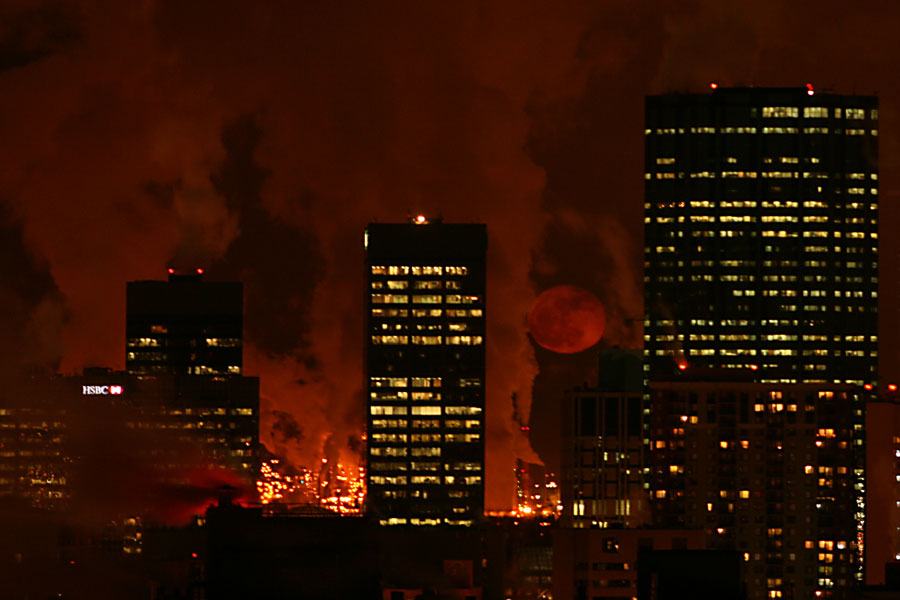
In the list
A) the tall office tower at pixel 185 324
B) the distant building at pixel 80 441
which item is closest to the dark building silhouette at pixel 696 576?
the distant building at pixel 80 441

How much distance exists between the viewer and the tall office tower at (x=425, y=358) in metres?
114

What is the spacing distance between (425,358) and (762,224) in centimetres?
2128

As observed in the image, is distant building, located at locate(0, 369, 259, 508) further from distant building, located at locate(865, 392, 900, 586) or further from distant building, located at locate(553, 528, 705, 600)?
distant building, located at locate(865, 392, 900, 586)

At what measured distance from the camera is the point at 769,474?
75.1 meters

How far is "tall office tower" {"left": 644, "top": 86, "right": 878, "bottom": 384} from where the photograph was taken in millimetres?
115438

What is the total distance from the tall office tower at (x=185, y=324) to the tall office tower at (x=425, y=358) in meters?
8.46

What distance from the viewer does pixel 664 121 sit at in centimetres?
11575

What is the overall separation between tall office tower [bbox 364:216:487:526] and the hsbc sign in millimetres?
47600

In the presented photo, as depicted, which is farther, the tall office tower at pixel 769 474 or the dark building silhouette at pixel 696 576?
the tall office tower at pixel 769 474

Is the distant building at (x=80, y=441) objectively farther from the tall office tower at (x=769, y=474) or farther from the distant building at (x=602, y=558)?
the tall office tower at (x=769, y=474)

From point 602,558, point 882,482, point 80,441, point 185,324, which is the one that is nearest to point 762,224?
point 185,324

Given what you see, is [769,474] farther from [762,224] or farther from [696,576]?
[762,224]

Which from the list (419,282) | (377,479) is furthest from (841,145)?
(377,479)

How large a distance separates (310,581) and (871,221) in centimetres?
8106
